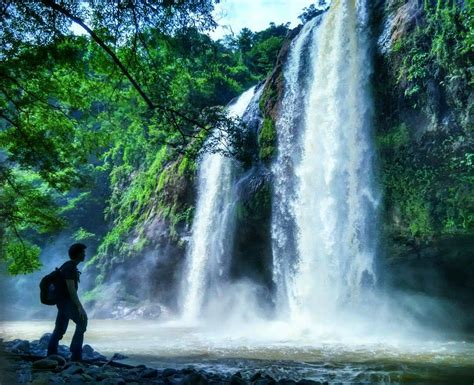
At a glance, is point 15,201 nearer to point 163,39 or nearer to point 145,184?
point 163,39

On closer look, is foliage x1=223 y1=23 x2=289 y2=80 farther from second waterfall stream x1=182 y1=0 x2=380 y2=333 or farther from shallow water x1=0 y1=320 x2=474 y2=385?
shallow water x1=0 y1=320 x2=474 y2=385

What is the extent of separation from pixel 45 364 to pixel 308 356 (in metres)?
4.73

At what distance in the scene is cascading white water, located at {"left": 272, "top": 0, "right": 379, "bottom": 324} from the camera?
13.4 meters

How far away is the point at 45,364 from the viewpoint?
5.63m

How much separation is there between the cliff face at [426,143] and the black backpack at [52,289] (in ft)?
31.5

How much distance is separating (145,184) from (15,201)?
51.1 ft

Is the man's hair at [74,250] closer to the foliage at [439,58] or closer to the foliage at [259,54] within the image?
the foliage at [439,58]

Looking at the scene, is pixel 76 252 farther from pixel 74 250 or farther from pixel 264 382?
pixel 264 382

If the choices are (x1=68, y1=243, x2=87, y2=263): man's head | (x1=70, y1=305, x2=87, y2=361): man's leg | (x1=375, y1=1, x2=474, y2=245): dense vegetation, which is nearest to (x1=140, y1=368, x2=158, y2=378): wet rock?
(x1=70, y1=305, x2=87, y2=361): man's leg

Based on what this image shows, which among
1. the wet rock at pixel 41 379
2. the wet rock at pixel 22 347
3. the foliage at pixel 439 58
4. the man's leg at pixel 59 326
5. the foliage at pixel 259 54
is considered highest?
the foliage at pixel 259 54

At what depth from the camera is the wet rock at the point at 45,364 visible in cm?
561

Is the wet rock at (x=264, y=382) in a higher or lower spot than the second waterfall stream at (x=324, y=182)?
lower

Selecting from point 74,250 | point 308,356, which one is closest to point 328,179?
point 308,356

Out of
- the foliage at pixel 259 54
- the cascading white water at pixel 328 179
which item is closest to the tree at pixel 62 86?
the cascading white water at pixel 328 179
